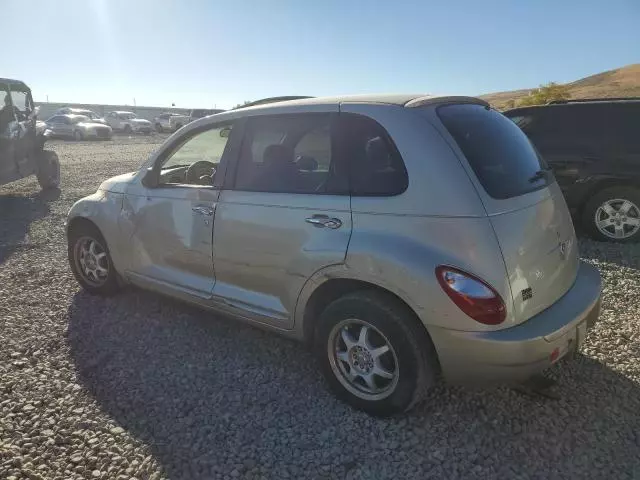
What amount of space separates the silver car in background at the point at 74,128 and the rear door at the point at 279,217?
2784 cm

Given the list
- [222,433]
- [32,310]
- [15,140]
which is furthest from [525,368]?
[15,140]

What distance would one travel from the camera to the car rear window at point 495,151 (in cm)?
258

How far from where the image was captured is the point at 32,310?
14.3ft

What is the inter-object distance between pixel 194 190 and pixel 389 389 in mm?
1929

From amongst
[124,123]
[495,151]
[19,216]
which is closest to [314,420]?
[495,151]

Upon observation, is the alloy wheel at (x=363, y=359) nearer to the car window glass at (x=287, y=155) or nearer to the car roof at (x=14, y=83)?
the car window glass at (x=287, y=155)

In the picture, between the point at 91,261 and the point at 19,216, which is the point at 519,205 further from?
the point at 19,216

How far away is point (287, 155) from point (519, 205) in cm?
143

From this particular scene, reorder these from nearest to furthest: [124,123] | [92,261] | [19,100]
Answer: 1. [92,261]
2. [19,100]
3. [124,123]

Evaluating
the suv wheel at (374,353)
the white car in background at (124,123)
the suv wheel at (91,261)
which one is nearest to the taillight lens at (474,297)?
the suv wheel at (374,353)

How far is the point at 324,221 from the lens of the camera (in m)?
2.77

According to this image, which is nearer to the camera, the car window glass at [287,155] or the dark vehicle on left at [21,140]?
the car window glass at [287,155]

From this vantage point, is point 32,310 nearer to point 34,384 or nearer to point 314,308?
point 34,384

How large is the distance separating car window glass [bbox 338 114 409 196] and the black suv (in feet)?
15.2
